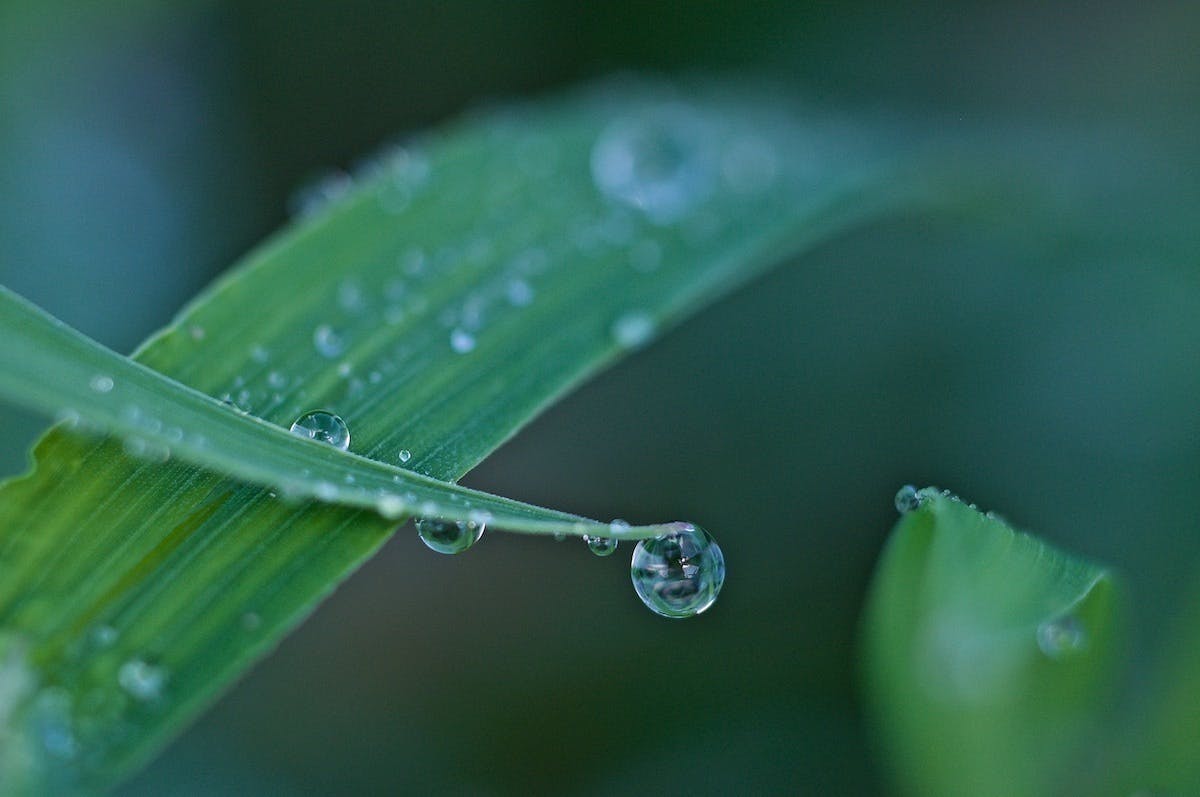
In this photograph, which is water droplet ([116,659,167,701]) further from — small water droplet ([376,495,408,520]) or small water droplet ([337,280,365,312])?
small water droplet ([337,280,365,312])

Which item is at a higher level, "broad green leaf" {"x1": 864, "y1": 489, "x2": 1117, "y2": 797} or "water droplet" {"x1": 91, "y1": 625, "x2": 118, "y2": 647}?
"water droplet" {"x1": 91, "y1": 625, "x2": 118, "y2": 647}

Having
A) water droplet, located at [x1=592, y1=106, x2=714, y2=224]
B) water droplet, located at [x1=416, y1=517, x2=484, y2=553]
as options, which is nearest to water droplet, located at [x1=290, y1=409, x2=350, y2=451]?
water droplet, located at [x1=416, y1=517, x2=484, y2=553]

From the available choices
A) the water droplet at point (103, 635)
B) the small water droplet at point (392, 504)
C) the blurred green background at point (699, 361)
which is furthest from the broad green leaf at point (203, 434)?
the blurred green background at point (699, 361)

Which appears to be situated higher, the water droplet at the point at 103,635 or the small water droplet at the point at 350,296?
the small water droplet at the point at 350,296

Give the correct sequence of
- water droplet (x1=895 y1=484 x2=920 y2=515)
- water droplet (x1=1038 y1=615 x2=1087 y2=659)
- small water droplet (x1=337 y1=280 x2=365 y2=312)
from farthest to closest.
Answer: small water droplet (x1=337 y1=280 x2=365 y2=312) < water droplet (x1=1038 y1=615 x2=1087 y2=659) < water droplet (x1=895 y1=484 x2=920 y2=515)

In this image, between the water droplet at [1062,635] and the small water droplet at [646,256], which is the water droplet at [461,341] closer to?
the small water droplet at [646,256]

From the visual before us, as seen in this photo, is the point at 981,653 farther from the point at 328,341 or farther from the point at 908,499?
the point at 328,341
